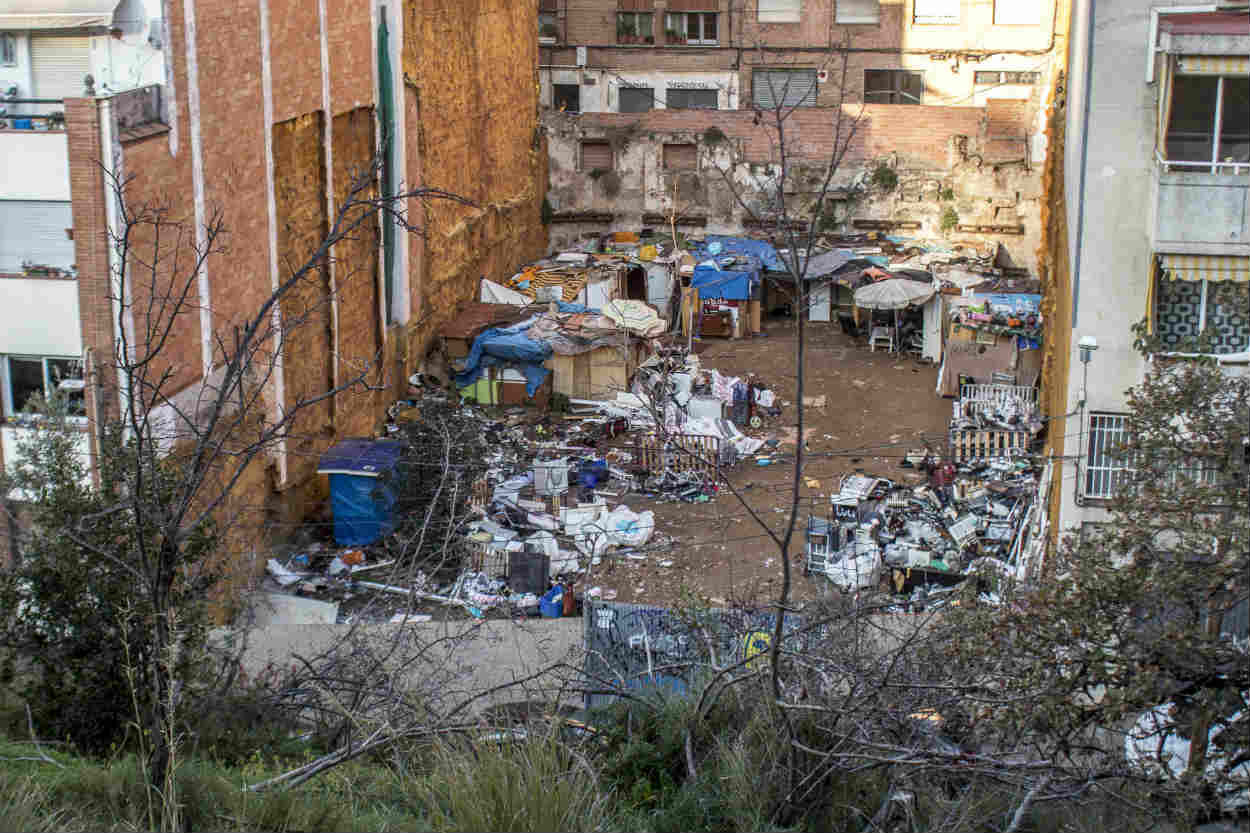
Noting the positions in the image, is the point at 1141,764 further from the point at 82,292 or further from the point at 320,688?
the point at 82,292

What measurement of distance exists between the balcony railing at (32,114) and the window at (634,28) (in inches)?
876

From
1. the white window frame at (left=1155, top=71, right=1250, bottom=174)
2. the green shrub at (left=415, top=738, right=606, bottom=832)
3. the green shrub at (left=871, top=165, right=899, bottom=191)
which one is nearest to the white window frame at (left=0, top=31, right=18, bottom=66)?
the green shrub at (left=415, top=738, right=606, bottom=832)

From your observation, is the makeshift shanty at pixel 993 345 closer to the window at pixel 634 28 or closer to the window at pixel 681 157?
the window at pixel 681 157

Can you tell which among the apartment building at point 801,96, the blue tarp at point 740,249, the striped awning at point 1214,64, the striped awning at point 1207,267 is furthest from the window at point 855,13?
the striped awning at point 1207,267

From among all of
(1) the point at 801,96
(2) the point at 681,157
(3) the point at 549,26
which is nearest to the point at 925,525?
(2) the point at 681,157

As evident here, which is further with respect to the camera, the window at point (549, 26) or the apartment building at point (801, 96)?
the window at point (549, 26)

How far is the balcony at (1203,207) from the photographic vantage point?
1341 cm

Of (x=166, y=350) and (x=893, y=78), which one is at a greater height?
(x=893, y=78)

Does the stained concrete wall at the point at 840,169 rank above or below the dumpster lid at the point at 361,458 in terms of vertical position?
above

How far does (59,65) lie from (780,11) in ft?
73.6

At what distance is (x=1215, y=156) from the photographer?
44.3 feet

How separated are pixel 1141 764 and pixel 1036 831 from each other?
3.54ft

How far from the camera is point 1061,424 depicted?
16.3m

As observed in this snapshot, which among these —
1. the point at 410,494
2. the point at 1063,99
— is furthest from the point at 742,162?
the point at 410,494
